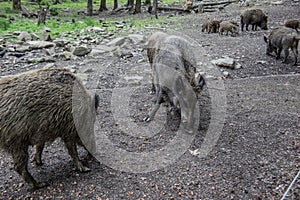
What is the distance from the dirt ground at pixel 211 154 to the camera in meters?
3.73

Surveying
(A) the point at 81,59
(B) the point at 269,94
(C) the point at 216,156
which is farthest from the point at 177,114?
(A) the point at 81,59

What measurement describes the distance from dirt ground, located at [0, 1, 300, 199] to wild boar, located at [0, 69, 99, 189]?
1.32ft

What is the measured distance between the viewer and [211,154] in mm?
4418

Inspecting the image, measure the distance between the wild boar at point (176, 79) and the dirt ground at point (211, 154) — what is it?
0.39m

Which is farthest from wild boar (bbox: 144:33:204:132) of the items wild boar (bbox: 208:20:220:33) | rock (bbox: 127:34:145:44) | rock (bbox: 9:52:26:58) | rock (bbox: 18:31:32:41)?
rock (bbox: 18:31:32:41)

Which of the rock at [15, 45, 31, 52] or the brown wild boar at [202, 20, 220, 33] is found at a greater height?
the brown wild boar at [202, 20, 220, 33]

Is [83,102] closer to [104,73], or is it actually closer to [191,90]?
[191,90]

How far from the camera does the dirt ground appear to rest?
373 cm

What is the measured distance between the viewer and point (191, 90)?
4.84m

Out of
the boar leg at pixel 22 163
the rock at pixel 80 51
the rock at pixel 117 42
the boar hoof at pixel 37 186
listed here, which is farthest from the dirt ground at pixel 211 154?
the rock at pixel 117 42

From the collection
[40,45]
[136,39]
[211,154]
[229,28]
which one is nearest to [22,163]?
[211,154]

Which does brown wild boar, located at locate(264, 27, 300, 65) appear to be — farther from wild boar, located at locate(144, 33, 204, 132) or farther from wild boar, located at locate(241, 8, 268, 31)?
wild boar, located at locate(241, 8, 268, 31)

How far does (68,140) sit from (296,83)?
17.1 feet

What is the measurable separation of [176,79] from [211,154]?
4.22ft
